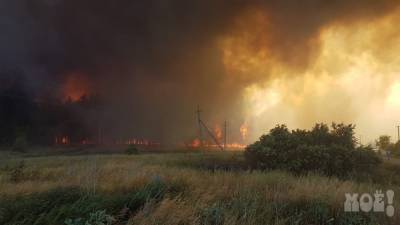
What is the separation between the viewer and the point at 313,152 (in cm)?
2397

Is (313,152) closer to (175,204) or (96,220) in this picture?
(175,204)

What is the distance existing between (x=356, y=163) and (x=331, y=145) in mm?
2370

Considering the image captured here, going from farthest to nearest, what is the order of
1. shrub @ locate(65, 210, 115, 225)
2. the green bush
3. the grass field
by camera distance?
the green bush → the grass field → shrub @ locate(65, 210, 115, 225)

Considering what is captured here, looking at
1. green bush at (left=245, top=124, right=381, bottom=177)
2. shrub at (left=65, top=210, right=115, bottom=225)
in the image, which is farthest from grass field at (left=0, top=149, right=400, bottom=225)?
green bush at (left=245, top=124, right=381, bottom=177)

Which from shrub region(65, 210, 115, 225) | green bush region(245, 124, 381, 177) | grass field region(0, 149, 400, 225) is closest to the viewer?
shrub region(65, 210, 115, 225)

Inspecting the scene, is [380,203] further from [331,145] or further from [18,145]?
[18,145]

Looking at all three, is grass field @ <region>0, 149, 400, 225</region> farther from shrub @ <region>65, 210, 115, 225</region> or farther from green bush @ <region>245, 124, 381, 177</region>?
green bush @ <region>245, 124, 381, 177</region>

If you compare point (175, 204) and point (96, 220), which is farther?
point (175, 204)

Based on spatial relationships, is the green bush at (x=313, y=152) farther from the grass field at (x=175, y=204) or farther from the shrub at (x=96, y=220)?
the shrub at (x=96, y=220)

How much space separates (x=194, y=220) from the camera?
5.89 metres

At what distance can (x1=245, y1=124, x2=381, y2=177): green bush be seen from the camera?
78.0 ft

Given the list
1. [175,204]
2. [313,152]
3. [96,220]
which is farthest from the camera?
[313,152]

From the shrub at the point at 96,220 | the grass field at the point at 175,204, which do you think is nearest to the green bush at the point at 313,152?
the grass field at the point at 175,204

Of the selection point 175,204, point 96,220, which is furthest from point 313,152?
point 96,220
